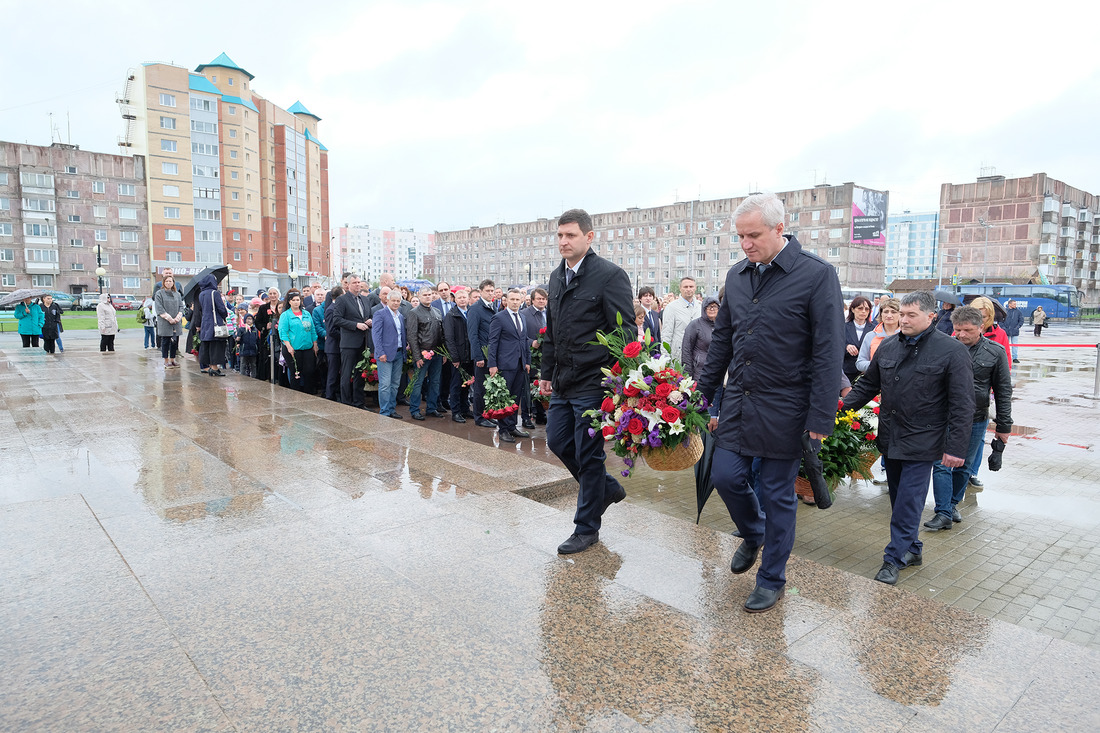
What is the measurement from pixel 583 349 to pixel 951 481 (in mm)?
3476

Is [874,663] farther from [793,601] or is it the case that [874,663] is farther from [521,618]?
[521,618]

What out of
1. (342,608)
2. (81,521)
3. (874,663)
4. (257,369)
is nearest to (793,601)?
(874,663)

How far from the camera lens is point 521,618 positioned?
3.19m

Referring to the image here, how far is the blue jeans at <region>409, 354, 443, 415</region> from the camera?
988 centimetres

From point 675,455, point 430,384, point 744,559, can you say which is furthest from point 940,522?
point 430,384

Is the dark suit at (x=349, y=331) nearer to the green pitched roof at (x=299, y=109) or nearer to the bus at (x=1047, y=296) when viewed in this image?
the bus at (x=1047, y=296)

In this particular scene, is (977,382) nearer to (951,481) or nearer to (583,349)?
(951,481)

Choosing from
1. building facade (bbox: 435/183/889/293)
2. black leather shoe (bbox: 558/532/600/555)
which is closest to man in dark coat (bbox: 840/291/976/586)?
black leather shoe (bbox: 558/532/600/555)

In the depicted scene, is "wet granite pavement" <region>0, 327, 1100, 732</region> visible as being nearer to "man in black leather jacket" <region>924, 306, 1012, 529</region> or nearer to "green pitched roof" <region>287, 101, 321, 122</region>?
"man in black leather jacket" <region>924, 306, 1012, 529</region>

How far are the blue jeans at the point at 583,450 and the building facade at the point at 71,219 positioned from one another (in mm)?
80134

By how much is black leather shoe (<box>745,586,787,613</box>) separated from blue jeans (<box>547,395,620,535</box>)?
1.05m

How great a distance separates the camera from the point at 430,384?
10.2m

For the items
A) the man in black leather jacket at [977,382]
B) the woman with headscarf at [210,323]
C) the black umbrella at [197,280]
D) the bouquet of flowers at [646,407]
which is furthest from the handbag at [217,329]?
the man in black leather jacket at [977,382]

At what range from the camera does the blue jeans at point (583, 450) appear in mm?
4094
